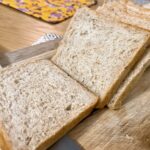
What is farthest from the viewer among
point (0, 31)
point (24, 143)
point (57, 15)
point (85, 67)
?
point (57, 15)

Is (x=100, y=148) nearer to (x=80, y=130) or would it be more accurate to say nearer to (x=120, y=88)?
(x=80, y=130)

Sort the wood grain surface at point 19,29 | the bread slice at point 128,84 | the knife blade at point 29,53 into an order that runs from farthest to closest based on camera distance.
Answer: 1. the wood grain surface at point 19,29
2. the knife blade at point 29,53
3. the bread slice at point 128,84

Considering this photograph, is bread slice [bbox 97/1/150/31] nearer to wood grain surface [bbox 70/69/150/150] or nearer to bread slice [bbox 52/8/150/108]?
bread slice [bbox 52/8/150/108]

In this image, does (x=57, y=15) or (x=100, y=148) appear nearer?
(x=100, y=148)

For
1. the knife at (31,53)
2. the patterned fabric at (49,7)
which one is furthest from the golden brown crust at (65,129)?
the patterned fabric at (49,7)

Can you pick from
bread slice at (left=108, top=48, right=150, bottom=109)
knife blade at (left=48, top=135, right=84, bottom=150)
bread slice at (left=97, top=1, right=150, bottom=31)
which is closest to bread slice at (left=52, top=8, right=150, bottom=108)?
bread slice at (left=108, top=48, right=150, bottom=109)

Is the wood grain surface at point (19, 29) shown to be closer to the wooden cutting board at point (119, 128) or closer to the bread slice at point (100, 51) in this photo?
the bread slice at point (100, 51)

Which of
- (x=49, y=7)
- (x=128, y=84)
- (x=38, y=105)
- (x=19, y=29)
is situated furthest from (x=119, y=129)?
(x=49, y=7)

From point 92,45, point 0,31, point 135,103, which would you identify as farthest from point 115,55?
point 0,31
